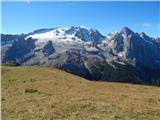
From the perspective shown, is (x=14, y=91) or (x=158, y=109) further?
(x=14, y=91)

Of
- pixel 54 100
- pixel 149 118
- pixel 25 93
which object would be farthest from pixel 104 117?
pixel 25 93

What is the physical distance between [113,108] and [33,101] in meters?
8.28

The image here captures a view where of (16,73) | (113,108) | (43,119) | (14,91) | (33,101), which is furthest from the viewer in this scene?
(16,73)

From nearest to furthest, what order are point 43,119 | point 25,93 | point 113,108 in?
point 43,119 → point 113,108 → point 25,93

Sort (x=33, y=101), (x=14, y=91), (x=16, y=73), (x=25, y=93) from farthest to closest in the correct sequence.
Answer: (x=16, y=73)
(x=14, y=91)
(x=25, y=93)
(x=33, y=101)

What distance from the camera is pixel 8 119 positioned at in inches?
987

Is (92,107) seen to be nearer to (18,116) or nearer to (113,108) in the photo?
(113,108)

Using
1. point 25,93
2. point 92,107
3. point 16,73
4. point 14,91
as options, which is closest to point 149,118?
point 92,107

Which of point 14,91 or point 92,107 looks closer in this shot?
point 92,107

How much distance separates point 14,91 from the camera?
42125mm

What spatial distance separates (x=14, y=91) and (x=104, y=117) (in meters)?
19.4

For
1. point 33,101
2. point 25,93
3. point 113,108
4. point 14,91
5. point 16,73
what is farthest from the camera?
point 16,73

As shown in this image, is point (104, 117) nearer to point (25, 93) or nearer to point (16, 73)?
point (25, 93)

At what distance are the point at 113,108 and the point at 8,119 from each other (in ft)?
29.8
